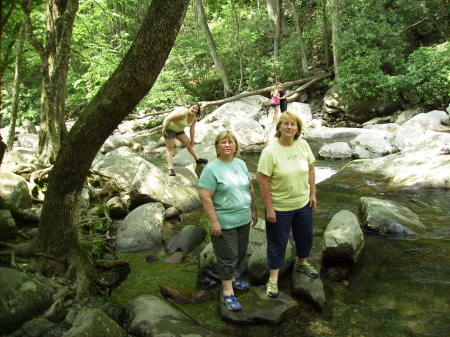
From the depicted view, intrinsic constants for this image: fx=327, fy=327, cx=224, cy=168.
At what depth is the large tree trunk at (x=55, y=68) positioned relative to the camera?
5020mm

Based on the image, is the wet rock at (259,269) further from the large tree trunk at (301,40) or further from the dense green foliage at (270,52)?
the large tree trunk at (301,40)

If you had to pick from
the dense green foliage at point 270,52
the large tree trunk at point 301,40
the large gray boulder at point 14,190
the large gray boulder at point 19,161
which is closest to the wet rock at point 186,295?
the large gray boulder at point 14,190

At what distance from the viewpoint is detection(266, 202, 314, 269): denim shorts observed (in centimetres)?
316

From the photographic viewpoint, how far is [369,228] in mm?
4902

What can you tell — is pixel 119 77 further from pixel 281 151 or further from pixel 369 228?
pixel 369 228

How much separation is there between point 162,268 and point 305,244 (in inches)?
75.0

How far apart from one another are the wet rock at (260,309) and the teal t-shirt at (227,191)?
2.54 feet

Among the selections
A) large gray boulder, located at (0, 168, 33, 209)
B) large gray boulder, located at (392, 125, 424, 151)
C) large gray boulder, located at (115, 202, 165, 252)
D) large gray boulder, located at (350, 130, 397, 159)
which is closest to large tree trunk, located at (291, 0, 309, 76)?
large gray boulder, located at (350, 130, 397, 159)

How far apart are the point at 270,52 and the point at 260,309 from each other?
2025 centimetres

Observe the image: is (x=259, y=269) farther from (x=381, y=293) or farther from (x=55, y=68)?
(x=55, y=68)

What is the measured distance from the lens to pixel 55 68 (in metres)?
5.09

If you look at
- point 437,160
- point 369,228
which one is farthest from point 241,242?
point 437,160

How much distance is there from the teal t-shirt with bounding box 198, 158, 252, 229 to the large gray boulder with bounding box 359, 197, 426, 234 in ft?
8.82

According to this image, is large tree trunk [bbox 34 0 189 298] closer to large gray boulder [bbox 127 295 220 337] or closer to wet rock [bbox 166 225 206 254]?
large gray boulder [bbox 127 295 220 337]
